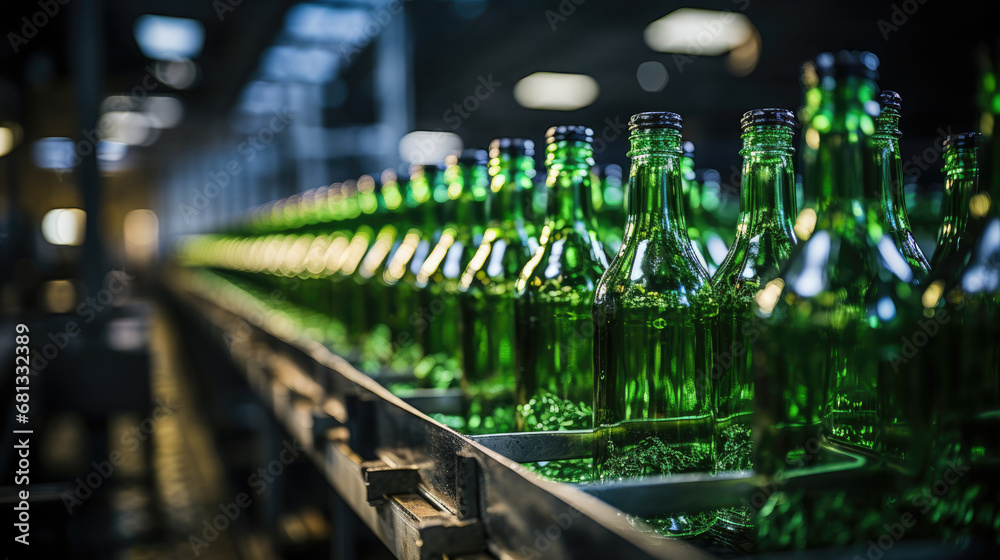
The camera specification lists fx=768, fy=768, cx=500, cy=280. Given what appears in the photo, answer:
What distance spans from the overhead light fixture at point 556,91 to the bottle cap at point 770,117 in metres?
6.05

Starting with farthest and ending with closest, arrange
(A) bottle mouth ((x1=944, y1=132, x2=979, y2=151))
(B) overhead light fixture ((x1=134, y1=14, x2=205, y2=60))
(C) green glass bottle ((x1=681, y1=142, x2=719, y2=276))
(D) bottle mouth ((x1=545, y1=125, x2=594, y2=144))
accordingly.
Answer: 1. (B) overhead light fixture ((x1=134, y1=14, x2=205, y2=60))
2. (C) green glass bottle ((x1=681, y1=142, x2=719, y2=276))
3. (D) bottle mouth ((x1=545, y1=125, x2=594, y2=144))
4. (A) bottle mouth ((x1=944, y1=132, x2=979, y2=151))

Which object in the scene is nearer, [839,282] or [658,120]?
[839,282]

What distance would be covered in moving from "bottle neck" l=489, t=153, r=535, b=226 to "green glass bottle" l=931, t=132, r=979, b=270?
50 cm

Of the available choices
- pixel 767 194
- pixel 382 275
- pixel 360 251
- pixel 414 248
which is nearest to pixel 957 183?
pixel 767 194

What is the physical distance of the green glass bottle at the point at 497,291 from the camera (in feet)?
3.12

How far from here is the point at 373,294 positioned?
1664 millimetres

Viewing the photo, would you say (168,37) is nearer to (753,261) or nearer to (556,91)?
(556,91)

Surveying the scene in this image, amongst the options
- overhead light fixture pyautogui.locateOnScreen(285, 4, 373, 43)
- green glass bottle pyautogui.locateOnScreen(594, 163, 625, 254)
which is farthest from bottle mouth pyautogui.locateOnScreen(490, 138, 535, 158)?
overhead light fixture pyautogui.locateOnScreen(285, 4, 373, 43)

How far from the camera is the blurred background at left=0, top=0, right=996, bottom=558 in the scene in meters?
2.77

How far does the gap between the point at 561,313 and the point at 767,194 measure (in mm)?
273

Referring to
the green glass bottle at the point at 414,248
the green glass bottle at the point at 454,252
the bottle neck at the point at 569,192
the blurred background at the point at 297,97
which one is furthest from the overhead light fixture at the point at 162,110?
the bottle neck at the point at 569,192

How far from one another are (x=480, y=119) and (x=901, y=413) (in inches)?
290

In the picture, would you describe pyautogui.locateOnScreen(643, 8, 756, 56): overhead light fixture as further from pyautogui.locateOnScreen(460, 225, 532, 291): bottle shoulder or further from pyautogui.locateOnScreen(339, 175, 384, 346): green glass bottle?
pyautogui.locateOnScreen(460, 225, 532, 291): bottle shoulder

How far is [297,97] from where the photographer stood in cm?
489
